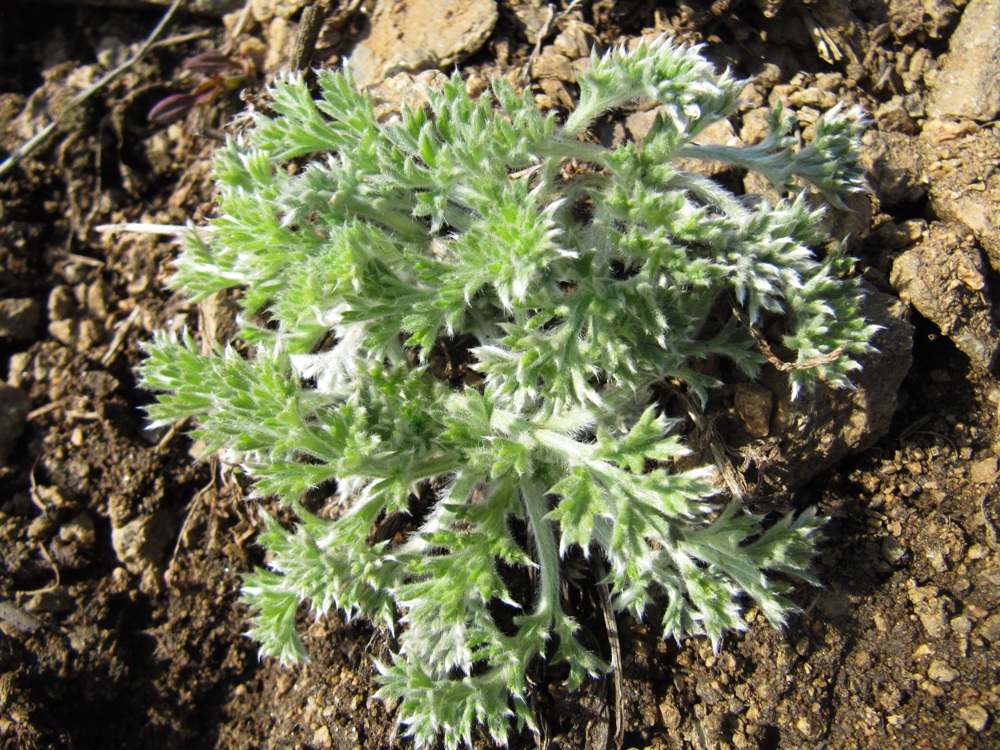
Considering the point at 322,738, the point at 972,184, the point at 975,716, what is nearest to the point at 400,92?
the point at 972,184

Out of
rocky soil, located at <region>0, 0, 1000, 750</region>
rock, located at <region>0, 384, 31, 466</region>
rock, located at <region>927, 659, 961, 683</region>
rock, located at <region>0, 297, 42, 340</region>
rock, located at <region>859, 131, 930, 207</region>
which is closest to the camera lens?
rock, located at <region>927, 659, 961, 683</region>

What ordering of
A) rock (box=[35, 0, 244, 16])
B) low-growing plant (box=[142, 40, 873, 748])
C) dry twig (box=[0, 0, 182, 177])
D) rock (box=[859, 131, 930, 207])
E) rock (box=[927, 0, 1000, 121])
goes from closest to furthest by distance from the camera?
low-growing plant (box=[142, 40, 873, 748])
rock (box=[859, 131, 930, 207])
rock (box=[927, 0, 1000, 121])
dry twig (box=[0, 0, 182, 177])
rock (box=[35, 0, 244, 16])

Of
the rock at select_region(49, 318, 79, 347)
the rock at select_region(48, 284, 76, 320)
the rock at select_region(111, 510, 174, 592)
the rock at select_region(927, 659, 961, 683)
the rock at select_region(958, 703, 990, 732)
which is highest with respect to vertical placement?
the rock at select_region(48, 284, 76, 320)

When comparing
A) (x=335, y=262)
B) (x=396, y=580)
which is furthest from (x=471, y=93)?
(x=396, y=580)

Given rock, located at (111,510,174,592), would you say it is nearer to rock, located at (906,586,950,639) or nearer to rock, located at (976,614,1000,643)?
rock, located at (906,586,950,639)

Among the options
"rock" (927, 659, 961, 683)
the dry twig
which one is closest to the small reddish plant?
the dry twig

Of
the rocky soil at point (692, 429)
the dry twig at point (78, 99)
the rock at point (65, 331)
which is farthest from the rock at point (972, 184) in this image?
the rock at point (65, 331)

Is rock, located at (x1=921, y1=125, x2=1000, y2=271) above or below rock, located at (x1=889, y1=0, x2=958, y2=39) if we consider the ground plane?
below
